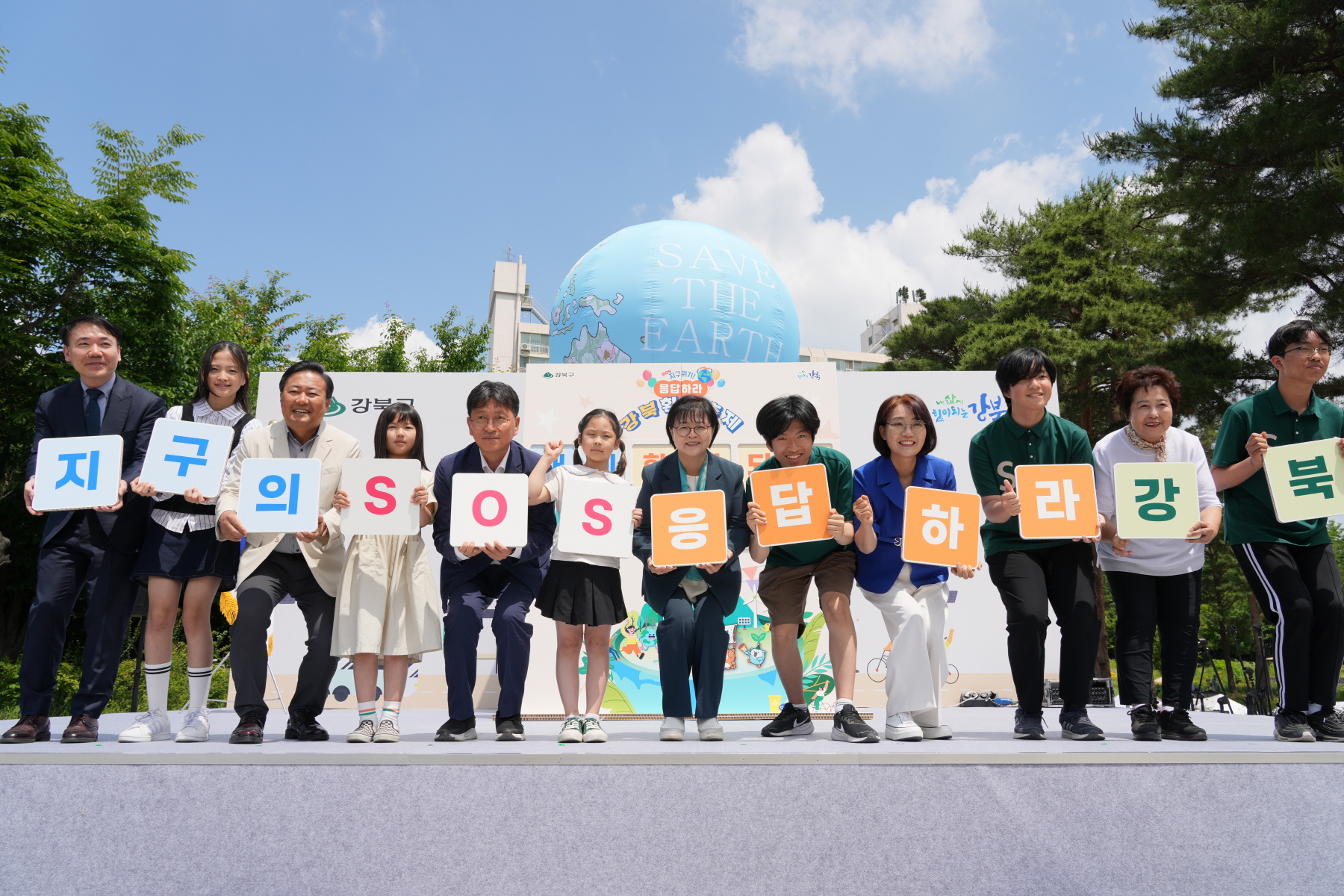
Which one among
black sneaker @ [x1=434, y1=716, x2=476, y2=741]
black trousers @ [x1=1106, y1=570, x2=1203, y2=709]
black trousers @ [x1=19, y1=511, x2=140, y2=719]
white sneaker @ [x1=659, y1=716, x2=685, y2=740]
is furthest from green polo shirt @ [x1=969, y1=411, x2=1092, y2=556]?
black trousers @ [x1=19, y1=511, x2=140, y2=719]

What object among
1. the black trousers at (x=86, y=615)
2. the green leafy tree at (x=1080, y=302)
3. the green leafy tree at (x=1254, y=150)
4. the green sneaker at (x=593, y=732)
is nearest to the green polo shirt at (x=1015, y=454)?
the green sneaker at (x=593, y=732)

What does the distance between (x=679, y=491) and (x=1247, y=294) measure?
12.1 metres

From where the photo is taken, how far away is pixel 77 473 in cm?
382

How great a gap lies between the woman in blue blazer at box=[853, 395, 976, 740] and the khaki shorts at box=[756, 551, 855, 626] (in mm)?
79

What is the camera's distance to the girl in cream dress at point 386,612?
389 centimetres

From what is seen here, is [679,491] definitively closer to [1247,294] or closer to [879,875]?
[879,875]

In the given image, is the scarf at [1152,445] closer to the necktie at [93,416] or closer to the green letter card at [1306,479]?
the green letter card at [1306,479]

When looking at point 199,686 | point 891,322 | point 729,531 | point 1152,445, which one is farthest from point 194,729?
point 891,322

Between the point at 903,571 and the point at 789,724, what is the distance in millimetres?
970

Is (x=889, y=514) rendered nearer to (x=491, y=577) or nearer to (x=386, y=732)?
(x=491, y=577)

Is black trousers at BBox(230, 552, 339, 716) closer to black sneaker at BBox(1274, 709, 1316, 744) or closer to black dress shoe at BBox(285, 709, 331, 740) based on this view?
black dress shoe at BBox(285, 709, 331, 740)

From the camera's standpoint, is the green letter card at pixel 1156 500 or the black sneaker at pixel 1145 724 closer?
the black sneaker at pixel 1145 724

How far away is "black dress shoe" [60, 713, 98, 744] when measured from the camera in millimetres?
3697

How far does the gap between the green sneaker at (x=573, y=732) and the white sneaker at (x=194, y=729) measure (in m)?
1.59
